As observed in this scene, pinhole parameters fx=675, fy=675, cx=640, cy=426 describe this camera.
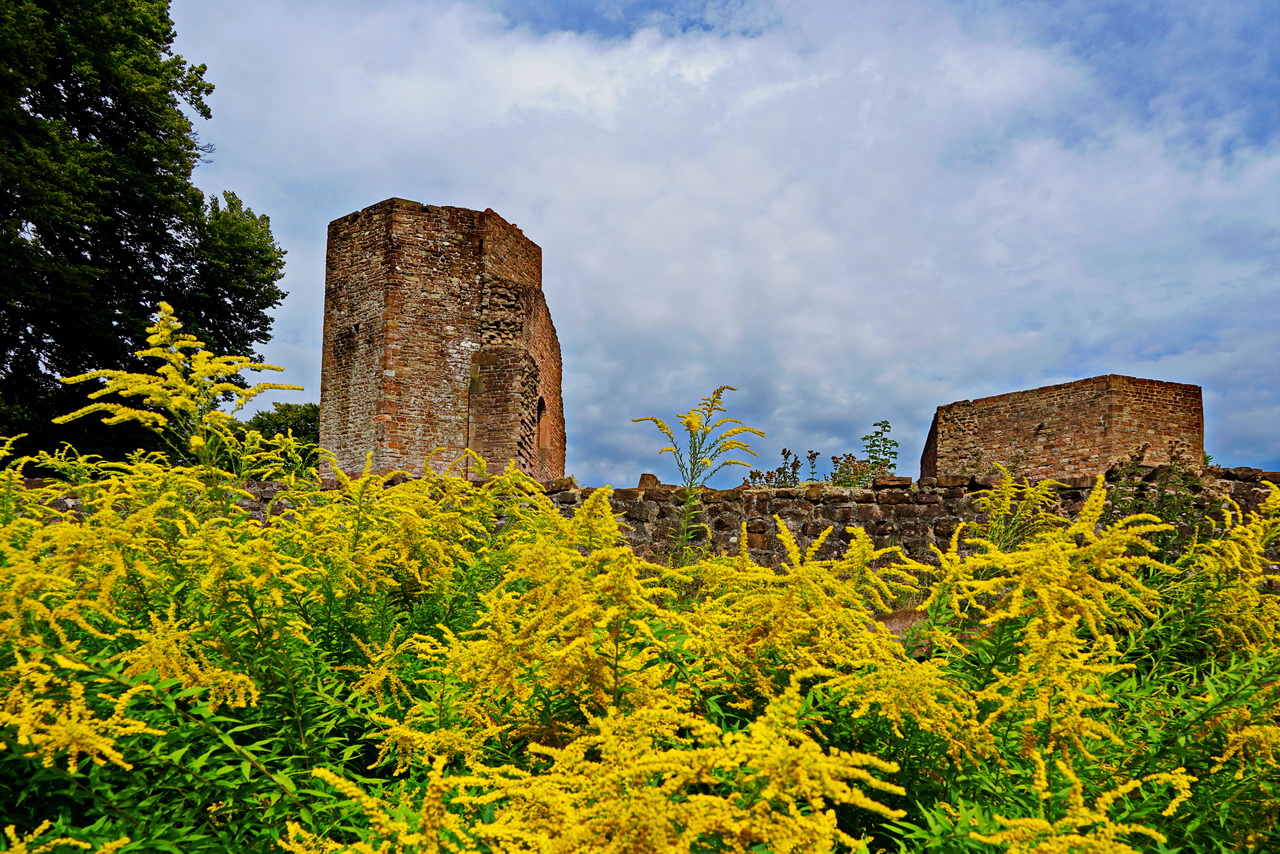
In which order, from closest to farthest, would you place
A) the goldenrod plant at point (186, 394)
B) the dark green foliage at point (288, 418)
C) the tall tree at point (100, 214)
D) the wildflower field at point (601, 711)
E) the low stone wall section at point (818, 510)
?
the wildflower field at point (601, 711) → the goldenrod plant at point (186, 394) → the low stone wall section at point (818, 510) → the tall tree at point (100, 214) → the dark green foliage at point (288, 418)

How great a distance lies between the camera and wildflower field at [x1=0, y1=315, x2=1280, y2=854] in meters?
1.47

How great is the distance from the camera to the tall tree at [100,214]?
12922 millimetres

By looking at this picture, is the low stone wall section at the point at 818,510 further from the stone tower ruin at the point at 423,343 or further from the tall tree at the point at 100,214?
the tall tree at the point at 100,214

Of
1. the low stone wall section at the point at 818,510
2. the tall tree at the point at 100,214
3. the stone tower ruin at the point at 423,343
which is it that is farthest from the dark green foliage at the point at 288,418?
the low stone wall section at the point at 818,510

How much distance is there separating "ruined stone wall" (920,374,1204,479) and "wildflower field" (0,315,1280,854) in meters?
14.4


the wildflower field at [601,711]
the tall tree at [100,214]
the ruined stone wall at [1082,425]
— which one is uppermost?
the tall tree at [100,214]

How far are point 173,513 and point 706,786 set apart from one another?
98.4 inches

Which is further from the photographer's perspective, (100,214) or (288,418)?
(288,418)

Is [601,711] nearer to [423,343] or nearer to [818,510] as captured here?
[818,510]

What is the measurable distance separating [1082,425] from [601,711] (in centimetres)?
1801

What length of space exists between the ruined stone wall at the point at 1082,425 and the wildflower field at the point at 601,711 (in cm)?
1444

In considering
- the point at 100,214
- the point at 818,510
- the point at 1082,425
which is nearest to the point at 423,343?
the point at 100,214

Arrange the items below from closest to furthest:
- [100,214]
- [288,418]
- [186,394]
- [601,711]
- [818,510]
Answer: [601,711], [186,394], [818,510], [100,214], [288,418]

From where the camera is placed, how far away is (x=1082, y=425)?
1636 cm
